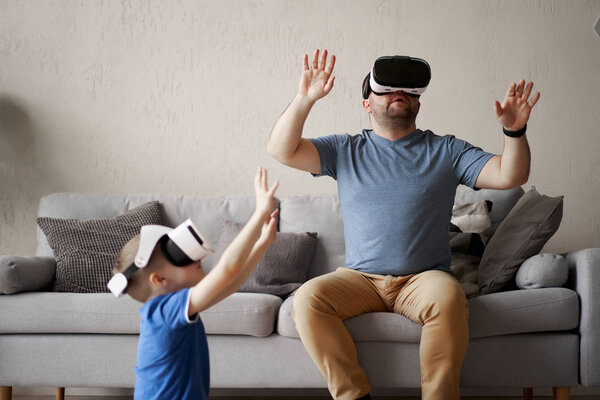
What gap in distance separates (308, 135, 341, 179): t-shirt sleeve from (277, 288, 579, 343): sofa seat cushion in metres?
0.56

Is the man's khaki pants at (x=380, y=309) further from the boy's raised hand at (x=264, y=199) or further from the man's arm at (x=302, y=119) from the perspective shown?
the boy's raised hand at (x=264, y=199)

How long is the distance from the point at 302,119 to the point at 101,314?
1043 millimetres

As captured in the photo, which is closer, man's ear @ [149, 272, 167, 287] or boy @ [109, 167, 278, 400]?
boy @ [109, 167, 278, 400]

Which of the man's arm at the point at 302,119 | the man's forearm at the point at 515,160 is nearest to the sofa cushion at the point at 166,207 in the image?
the man's arm at the point at 302,119

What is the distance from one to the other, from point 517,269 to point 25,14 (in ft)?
9.33

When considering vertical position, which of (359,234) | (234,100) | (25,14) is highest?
(25,14)

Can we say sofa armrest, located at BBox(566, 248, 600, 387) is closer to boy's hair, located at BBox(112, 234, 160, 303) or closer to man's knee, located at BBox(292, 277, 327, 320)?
man's knee, located at BBox(292, 277, 327, 320)

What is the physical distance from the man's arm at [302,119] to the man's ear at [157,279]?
843mm

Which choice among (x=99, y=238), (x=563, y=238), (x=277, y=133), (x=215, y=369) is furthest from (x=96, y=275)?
(x=563, y=238)

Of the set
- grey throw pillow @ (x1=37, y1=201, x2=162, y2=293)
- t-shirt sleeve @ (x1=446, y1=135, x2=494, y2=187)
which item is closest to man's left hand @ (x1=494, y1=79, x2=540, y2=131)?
t-shirt sleeve @ (x1=446, y1=135, x2=494, y2=187)

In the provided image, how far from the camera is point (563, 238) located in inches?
126

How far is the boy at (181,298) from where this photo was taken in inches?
51.9

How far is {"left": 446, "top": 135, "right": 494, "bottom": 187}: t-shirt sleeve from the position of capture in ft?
7.42

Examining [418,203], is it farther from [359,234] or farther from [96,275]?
[96,275]
